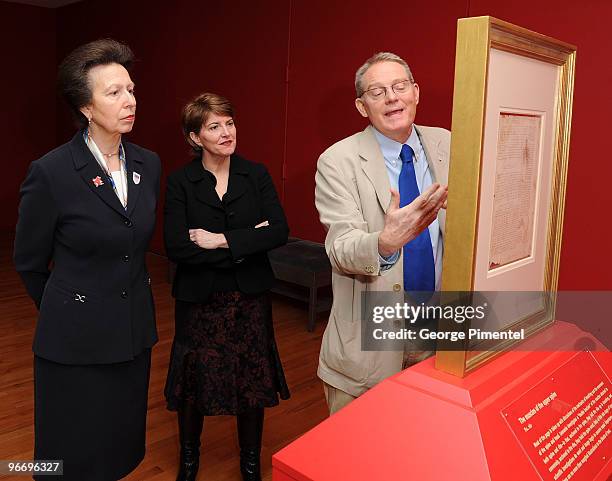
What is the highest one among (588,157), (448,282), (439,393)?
(588,157)

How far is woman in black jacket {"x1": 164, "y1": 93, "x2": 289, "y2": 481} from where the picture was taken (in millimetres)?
2393

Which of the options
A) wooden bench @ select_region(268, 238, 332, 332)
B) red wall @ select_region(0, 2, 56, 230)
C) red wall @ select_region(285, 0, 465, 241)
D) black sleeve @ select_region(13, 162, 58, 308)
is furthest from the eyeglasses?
red wall @ select_region(0, 2, 56, 230)

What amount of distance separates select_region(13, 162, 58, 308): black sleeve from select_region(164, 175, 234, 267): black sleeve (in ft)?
1.73

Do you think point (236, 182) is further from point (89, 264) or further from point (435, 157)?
point (435, 157)

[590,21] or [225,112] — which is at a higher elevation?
[590,21]

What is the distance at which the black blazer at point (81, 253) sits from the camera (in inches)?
70.4

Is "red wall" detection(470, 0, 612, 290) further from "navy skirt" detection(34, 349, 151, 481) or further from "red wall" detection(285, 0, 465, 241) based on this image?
"navy skirt" detection(34, 349, 151, 481)

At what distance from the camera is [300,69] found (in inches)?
205

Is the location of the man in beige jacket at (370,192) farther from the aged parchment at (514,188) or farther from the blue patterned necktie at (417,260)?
the aged parchment at (514,188)

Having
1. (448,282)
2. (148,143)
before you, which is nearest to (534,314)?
(448,282)

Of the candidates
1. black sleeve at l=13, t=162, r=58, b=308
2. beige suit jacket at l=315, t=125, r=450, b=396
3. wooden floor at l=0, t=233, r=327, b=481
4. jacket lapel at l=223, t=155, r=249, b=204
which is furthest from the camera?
wooden floor at l=0, t=233, r=327, b=481

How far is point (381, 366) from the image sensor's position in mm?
1602

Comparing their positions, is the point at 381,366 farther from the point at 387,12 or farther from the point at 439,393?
the point at 387,12

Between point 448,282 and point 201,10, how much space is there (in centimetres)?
590
